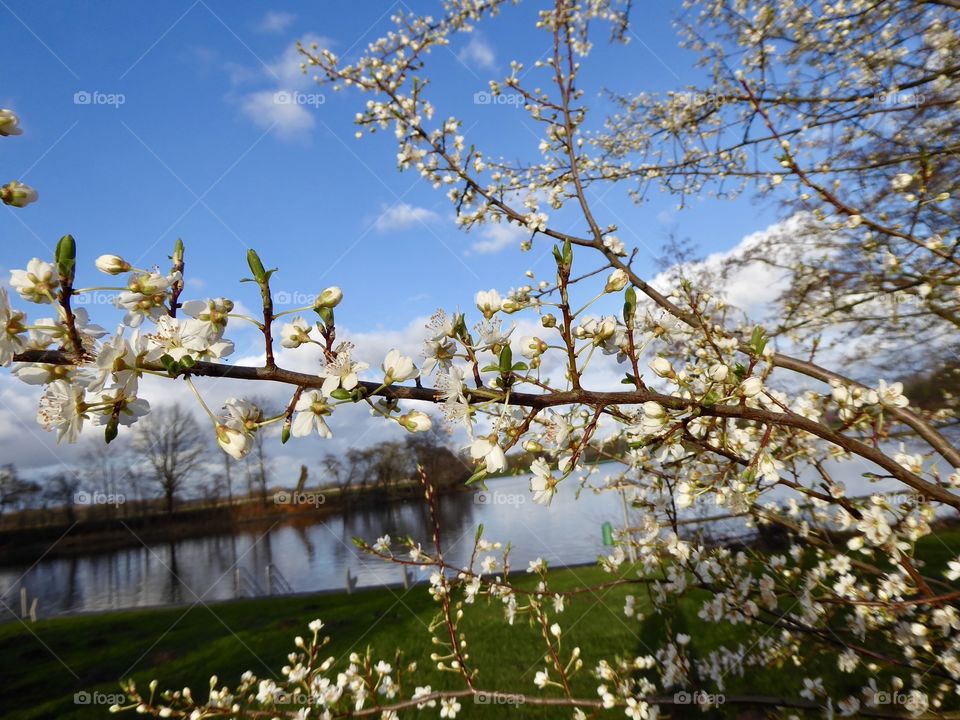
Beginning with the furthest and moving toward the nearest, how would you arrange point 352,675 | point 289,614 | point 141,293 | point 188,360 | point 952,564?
point 289,614, point 352,675, point 952,564, point 141,293, point 188,360

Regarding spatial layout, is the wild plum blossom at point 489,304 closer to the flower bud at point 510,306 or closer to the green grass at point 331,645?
the flower bud at point 510,306

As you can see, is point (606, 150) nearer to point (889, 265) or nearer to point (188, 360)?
point (889, 265)

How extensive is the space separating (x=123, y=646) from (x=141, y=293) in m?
9.54

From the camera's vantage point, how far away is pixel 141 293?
2.55 feet

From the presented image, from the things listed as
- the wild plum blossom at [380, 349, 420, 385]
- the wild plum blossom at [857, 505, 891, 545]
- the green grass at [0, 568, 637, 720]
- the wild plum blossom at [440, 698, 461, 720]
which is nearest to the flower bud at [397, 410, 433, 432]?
the wild plum blossom at [380, 349, 420, 385]

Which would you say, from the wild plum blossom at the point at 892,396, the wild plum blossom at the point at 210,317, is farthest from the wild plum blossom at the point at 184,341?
the wild plum blossom at the point at 892,396

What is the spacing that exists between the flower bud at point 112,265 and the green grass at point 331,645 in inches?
119

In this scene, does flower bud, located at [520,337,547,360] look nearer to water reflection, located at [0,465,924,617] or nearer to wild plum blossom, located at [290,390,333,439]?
wild plum blossom, located at [290,390,333,439]

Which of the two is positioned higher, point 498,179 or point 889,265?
point 498,179

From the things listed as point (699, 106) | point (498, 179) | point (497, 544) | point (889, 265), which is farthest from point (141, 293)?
point (699, 106)

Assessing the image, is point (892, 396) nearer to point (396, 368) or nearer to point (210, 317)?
point (396, 368)

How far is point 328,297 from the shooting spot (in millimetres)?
780

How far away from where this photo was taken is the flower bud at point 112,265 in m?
0.79

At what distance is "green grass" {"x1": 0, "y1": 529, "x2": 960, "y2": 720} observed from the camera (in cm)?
456
